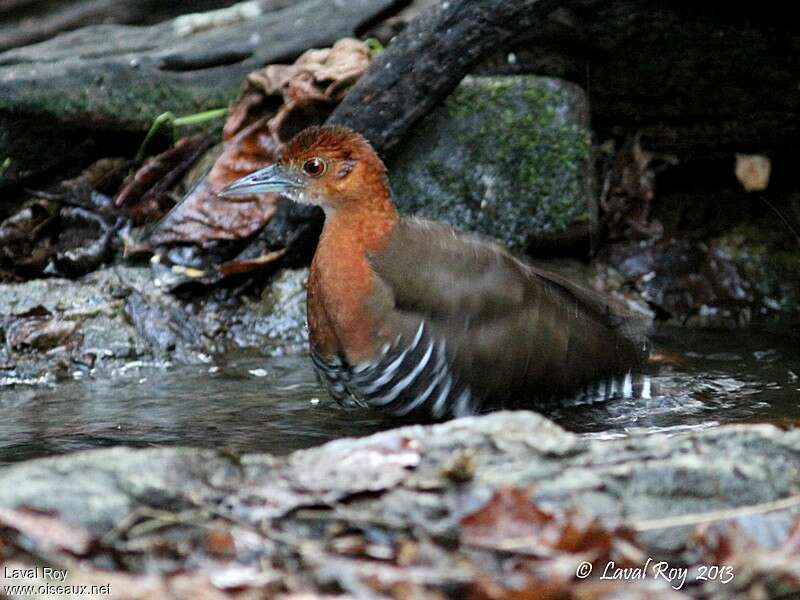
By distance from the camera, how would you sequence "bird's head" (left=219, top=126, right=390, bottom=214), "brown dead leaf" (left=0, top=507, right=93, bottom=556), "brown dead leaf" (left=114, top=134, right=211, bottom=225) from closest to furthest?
1. "brown dead leaf" (left=0, top=507, right=93, bottom=556)
2. "bird's head" (left=219, top=126, right=390, bottom=214)
3. "brown dead leaf" (left=114, top=134, right=211, bottom=225)

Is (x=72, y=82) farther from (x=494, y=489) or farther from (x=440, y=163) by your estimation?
(x=494, y=489)

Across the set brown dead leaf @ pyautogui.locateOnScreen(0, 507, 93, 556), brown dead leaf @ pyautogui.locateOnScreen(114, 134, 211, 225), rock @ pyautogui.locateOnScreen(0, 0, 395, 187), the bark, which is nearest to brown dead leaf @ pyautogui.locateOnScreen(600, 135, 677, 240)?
the bark

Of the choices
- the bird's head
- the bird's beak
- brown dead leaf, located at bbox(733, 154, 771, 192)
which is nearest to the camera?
the bird's head

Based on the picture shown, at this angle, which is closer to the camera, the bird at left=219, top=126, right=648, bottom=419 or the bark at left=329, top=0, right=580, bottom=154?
the bird at left=219, top=126, right=648, bottom=419

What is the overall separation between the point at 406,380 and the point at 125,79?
10.8ft

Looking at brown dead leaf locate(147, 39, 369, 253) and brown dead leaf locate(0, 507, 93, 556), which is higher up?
brown dead leaf locate(147, 39, 369, 253)

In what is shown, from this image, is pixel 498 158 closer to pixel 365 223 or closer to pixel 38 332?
pixel 365 223

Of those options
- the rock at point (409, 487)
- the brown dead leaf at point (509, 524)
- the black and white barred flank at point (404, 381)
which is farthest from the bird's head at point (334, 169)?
the brown dead leaf at point (509, 524)

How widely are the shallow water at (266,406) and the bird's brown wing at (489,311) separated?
0.67 ft

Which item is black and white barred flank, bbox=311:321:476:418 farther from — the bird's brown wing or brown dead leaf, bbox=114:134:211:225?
brown dead leaf, bbox=114:134:211:225

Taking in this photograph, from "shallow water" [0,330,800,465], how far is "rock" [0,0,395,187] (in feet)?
6.06

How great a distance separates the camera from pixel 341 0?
257 inches

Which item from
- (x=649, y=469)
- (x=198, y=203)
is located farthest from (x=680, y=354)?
(x=649, y=469)

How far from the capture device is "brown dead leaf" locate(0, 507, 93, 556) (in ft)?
7.28
